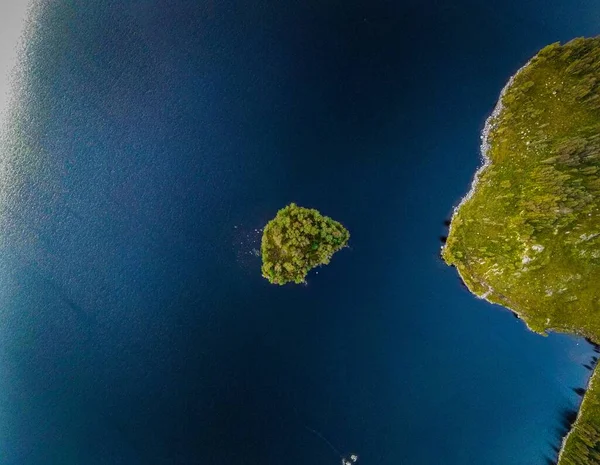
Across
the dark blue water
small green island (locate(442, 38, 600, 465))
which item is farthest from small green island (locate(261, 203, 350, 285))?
small green island (locate(442, 38, 600, 465))

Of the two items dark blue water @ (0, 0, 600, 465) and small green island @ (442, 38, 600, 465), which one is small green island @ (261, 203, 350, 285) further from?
small green island @ (442, 38, 600, 465)

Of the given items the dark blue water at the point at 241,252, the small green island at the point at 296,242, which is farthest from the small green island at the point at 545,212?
the small green island at the point at 296,242

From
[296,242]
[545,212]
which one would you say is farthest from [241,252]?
[545,212]

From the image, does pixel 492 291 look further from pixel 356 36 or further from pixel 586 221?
pixel 356 36

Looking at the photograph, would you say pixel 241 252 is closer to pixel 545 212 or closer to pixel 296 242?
pixel 296 242

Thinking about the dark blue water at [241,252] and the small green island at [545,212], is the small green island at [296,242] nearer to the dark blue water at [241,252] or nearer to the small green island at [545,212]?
the dark blue water at [241,252]

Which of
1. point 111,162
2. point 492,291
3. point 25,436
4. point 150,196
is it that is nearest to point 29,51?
point 111,162
